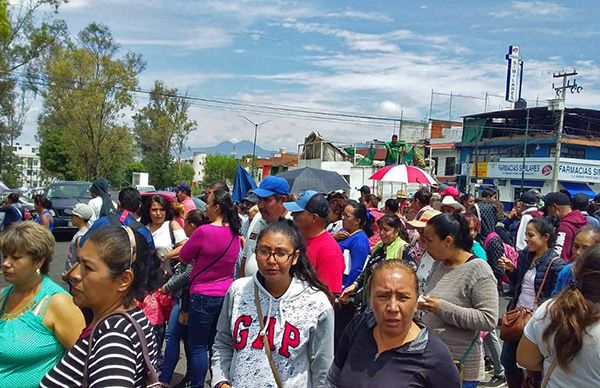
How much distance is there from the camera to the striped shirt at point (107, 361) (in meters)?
1.98

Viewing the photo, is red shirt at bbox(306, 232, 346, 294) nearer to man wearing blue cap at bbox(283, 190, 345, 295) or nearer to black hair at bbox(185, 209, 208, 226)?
man wearing blue cap at bbox(283, 190, 345, 295)

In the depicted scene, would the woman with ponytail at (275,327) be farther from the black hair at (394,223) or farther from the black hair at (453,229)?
the black hair at (394,223)

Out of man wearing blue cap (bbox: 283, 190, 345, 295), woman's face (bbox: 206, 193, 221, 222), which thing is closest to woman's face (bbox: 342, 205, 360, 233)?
man wearing blue cap (bbox: 283, 190, 345, 295)

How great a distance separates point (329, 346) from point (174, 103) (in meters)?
45.1

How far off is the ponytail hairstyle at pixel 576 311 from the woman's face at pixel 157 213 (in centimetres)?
408

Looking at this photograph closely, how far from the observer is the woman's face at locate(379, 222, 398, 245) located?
16.9ft

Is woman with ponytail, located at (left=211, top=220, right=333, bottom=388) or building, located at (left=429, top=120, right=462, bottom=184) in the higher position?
building, located at (left=429, top=120, right=462, bottom=184)

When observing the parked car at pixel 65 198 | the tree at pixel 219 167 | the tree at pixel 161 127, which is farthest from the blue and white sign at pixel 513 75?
the tree at pixel 219 167

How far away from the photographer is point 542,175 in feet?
134

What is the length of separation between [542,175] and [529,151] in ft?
9.40

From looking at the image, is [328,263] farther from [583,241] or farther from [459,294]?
[583,241]

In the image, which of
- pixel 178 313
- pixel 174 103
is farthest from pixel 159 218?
pixel 174 103

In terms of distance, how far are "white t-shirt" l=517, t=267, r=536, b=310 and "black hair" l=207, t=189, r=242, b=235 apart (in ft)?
8.15

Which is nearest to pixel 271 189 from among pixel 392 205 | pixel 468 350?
pixel 468 350
